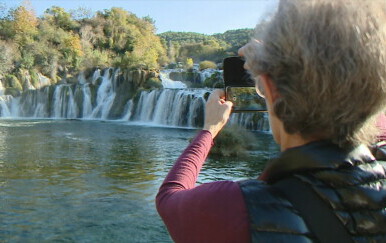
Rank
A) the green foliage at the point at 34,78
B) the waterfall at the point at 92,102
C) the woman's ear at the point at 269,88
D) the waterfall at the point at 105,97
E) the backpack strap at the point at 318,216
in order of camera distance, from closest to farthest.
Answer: the backpack strap at the point at 318,216
the woman's ear at the point at 269,88
the waterfall at the point at 92,102
the waterfall at the point at 105,97
the green foliage at the point at 34,78

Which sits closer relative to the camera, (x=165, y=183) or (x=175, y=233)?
(x=175, y=233)

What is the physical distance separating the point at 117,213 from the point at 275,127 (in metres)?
5.29

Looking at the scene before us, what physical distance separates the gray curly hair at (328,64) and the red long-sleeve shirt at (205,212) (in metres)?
0.24

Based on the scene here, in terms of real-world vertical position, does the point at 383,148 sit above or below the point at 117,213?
above

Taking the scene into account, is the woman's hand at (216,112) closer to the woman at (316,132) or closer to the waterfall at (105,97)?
the woman at (316,132)

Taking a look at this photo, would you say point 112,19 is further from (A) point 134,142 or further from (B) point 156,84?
(A) point 134,142

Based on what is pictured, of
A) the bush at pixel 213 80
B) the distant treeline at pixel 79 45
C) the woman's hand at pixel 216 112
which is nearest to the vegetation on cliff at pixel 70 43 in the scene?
the distant treeline at pixel 79 45

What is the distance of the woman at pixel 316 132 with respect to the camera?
93cm

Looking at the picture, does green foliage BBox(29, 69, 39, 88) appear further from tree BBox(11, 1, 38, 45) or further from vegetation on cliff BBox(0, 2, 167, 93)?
tree BBox(11, 1, 38, 45)

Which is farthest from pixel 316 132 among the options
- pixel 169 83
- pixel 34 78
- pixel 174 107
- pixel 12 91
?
pixel 34 78

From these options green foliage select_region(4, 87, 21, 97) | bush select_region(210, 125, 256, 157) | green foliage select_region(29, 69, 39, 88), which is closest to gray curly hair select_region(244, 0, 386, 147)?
bush select_region(210, 125, 256, 157)

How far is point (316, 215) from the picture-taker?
908 millimetres

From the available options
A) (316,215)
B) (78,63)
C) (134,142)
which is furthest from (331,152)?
(78,63)

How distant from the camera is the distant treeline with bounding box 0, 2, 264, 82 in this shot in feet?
117
